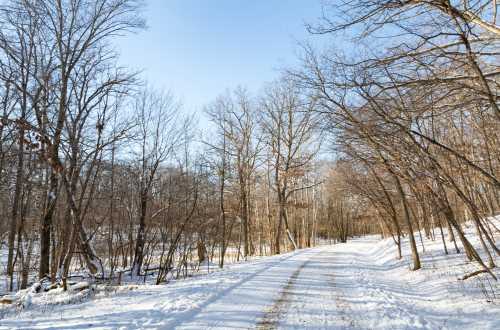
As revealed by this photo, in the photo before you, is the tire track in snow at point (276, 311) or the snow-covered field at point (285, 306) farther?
the snow-covered field at point (285, 306)

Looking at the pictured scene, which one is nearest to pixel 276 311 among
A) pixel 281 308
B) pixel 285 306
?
pixel 281 308

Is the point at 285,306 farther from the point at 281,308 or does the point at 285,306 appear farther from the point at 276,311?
the point at 276,311

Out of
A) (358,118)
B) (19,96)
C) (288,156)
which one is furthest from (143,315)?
(288,156)

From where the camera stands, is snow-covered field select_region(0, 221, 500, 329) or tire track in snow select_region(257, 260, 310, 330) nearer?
tire track in snow select_region(257, 260, 310, 330)

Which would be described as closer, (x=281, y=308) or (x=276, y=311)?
(x=276, y=311)

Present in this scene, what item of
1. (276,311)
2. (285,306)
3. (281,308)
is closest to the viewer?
(276,311)

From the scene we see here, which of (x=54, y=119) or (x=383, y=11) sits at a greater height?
(x=54, y=119)

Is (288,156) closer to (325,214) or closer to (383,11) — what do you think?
(383,11)

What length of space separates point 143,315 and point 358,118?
19.3 ft

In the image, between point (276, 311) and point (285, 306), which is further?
point (285, 306)

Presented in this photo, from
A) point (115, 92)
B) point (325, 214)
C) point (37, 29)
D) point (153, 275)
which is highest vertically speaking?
point (37, 29)

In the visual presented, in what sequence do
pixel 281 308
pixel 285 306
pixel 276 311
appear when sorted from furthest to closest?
pixel 285 306
pixel 281 308
pixel 276 311

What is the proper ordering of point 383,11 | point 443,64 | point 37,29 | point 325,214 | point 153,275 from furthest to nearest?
point 325,214 < point 153,275 < point 37,29 < point 443,64 < point 383,11

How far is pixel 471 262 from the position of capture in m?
9.35
